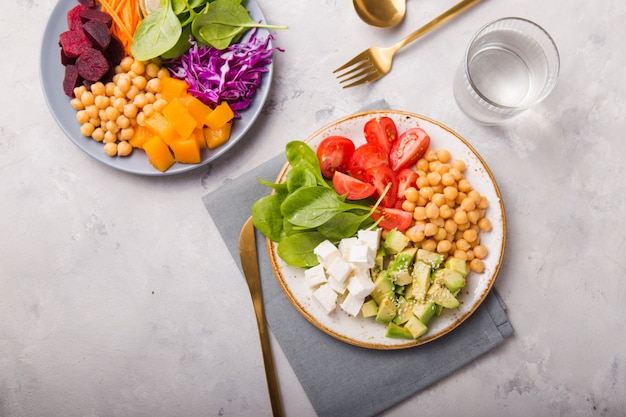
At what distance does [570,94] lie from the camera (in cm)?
214

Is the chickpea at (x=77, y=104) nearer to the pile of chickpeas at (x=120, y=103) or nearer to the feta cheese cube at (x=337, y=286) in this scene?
the pile of chickpeas at (x=120, y=103)

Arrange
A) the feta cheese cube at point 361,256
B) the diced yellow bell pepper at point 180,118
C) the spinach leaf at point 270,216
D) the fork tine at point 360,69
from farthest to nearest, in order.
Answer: the fork tine at point 360,69 < the diced yellow bell pepper at point 180,118 < the spinach leaf at point 270,216 < the feta cheese cube at point 361,256

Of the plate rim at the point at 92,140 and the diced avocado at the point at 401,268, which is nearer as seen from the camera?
the diced avocado at the point at 401,268

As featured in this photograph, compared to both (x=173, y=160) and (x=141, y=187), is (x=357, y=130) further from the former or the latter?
(x=141, y=187)

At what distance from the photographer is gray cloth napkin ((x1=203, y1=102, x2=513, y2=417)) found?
2.00 metres

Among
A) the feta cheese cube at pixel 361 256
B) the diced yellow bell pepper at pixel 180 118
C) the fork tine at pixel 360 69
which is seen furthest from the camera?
the fork tine at pixel 360 69

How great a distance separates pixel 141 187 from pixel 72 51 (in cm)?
63

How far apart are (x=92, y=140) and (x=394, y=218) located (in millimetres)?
1336

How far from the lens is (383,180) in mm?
1846

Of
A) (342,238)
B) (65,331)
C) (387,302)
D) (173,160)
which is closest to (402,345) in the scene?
(387,302)

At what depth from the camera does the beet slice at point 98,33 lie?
1.93 metres

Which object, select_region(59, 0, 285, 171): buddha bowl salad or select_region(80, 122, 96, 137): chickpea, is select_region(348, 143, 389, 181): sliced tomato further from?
select_region(80, 122, 96, 137): chickpea

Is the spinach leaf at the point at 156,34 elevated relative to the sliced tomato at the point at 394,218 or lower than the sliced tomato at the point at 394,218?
elevated

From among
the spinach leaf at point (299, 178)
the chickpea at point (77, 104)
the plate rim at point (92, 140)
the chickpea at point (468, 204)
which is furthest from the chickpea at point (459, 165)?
the chickpea at point (77, 104)
